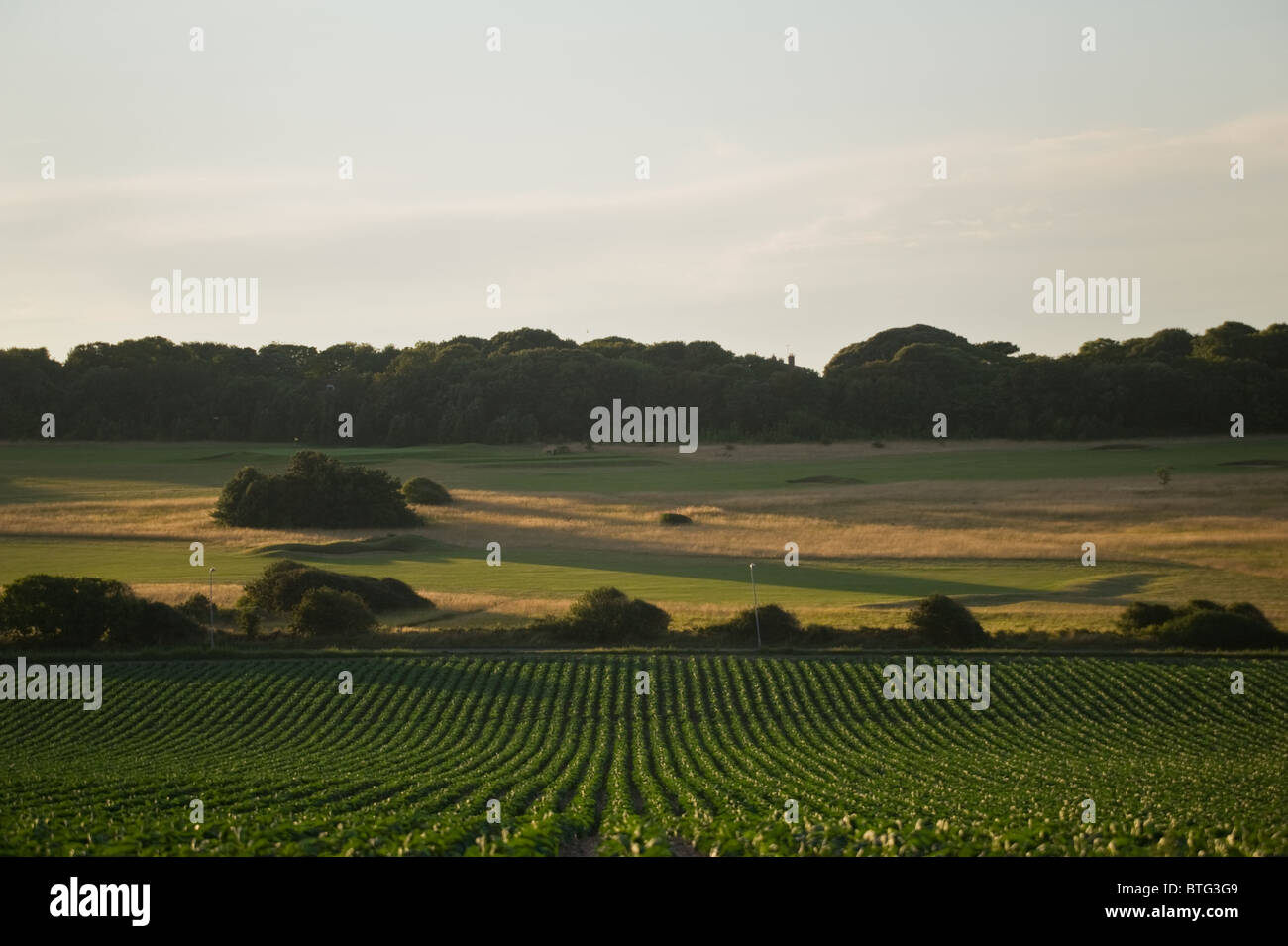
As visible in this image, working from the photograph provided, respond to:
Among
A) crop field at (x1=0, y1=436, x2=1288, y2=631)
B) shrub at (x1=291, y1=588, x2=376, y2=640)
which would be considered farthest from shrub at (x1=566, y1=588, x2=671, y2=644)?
shrub at (x1=291, y1=588, x2=376, y2=640)

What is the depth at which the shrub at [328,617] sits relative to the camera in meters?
46.5

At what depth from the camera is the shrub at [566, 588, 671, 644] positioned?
1778 inches

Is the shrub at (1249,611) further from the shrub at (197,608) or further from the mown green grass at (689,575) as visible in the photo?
the shrub at (197,608)

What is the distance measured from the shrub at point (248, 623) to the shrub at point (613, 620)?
504 inches

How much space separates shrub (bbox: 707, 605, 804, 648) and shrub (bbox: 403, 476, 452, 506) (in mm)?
44947

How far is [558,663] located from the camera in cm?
4106

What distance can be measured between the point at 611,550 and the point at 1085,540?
2729 cm

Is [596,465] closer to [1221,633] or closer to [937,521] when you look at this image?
[937,521]

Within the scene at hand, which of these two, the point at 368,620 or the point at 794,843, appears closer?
the point at 794,843

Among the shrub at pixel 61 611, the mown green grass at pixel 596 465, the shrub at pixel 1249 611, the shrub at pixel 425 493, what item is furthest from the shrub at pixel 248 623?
the mown green grass at pixel 596 465

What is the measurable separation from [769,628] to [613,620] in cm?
610

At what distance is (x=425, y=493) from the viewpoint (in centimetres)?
8688
